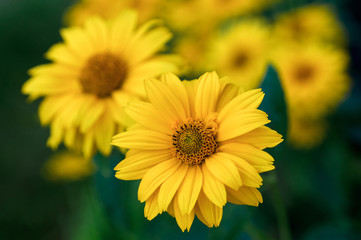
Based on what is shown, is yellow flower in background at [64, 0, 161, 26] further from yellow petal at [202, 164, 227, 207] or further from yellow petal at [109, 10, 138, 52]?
yellow petal at [202, 164, 227, 207]

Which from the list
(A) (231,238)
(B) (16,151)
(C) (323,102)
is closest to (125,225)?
(A) (231,238)

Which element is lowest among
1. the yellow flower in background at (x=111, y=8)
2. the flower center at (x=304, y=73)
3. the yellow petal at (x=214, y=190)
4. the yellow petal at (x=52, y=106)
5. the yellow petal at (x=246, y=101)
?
the yellow petal at (x=214, y=190)

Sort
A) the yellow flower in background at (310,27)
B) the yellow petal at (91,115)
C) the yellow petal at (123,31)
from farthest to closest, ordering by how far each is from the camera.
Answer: the yellow flower in background at (310,27) < the yellow petal at (123,31) < the yellow petal at (91,115)

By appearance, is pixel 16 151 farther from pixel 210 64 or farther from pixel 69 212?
pixel 210 64

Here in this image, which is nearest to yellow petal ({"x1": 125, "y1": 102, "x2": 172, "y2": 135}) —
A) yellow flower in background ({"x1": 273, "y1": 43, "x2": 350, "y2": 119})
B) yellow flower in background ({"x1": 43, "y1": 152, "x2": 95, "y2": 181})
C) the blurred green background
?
the blurred green background

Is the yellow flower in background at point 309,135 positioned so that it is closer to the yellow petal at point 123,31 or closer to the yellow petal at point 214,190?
the yellow petal at point 123,31

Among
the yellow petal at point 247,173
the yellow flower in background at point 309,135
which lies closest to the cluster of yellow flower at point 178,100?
the yellow petal at point 247,173
